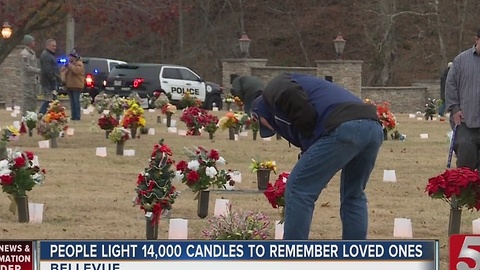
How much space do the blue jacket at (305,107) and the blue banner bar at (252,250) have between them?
7.71 ft

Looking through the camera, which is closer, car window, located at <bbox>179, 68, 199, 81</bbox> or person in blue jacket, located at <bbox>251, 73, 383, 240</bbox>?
person in blue jacket, located at <bbox>251, 73, 383, 240</bbox>

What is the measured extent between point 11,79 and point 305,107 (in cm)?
3438

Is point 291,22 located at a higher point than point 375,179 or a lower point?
higher

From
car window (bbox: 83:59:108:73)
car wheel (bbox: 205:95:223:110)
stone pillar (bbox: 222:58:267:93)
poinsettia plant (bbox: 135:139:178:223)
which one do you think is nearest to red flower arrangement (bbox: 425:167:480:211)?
poinsettia plant (bbox: 135:139:178:223)

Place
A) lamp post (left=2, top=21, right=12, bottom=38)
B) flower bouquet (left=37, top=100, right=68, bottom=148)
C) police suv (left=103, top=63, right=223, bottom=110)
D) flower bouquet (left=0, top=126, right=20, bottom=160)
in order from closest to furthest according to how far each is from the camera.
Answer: flower bouquet (left=0, top=126, right=20, bottom=160)
flower bouquet (left=37, top=100, right=68, bottom=148)
lamp post (left=2, top=21, right=12, bottom=38)
police suv (left=103, top=63, right=223, bottom=110)

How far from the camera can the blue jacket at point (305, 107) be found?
28.4 feet

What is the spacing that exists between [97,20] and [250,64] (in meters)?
24.1

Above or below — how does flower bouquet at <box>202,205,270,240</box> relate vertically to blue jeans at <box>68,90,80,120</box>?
below

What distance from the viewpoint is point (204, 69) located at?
60.5 m

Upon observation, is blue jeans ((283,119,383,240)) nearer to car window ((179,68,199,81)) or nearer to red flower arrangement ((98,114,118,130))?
red flower arrangement ((98,114,118,130))

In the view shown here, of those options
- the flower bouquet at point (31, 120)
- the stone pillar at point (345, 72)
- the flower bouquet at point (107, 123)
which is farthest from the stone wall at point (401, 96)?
the flower bouquet at point (107, 123)

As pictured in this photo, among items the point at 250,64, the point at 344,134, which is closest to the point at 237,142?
the point at 344,134

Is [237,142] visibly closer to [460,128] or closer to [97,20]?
[97,20]

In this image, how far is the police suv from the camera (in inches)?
1737
